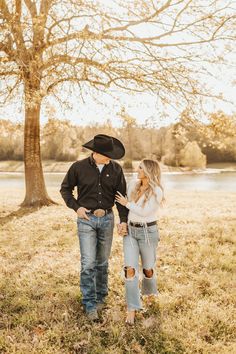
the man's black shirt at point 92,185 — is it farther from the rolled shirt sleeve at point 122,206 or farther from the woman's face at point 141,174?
the woman's face at point 141,174

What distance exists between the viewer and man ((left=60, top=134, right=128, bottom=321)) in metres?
5.02

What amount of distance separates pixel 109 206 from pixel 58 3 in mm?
8529

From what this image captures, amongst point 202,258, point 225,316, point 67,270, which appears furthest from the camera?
point 202,258

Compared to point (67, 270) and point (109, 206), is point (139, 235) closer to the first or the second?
point (109, 206)

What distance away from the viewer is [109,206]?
17.0 feet

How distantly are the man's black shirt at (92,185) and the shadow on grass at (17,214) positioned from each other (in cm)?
717

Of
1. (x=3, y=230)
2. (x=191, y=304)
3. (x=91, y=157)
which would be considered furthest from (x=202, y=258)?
(x=3, y=230)

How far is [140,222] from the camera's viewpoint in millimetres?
4887

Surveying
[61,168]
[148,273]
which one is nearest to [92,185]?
[148,273]

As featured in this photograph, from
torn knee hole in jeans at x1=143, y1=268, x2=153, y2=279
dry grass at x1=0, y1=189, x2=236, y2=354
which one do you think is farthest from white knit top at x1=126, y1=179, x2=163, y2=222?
dry grass at x1=0, y1=189, x2=236, y2=354

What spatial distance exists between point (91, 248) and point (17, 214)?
28.5ft

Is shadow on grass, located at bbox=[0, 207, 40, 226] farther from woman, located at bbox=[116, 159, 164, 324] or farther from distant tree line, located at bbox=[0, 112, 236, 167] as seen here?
distant tree line, located at bbox=[0, 112, 236, 167]

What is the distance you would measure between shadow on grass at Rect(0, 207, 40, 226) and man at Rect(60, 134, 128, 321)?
7.18 meters

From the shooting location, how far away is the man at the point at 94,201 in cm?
502
